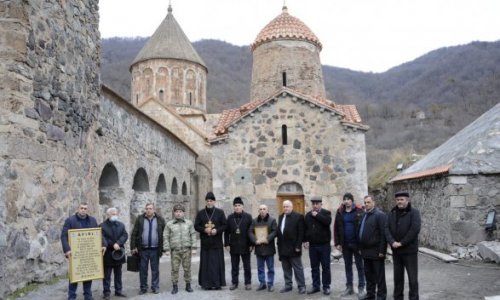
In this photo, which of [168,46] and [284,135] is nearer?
[284,135]

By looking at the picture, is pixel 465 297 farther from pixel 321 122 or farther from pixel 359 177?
pixel 321 122

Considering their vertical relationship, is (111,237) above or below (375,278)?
above

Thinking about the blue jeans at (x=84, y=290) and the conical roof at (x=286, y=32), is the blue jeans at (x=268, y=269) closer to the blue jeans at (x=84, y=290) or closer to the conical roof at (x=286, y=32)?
the blue jeans at (x=84, y=290)

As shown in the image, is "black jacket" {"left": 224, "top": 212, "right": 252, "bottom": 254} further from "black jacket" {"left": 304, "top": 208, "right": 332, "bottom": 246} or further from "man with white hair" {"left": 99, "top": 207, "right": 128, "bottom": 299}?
"man with white hair" {"left": 99, "top": 207, "right": 128, "bottom": 299}

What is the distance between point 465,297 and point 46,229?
19.7 ft

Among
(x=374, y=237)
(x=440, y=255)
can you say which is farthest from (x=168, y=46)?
(x=374, y=237)

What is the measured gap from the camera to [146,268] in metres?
6.72

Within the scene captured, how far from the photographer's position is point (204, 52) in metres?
66.3

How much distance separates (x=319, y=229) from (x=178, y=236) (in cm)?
211

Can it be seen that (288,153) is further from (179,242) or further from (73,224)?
(73,224)

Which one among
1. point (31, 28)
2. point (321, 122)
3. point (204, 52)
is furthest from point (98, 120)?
point (204, 52)

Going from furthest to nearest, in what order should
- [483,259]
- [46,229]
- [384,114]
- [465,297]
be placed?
[384,114]
[483,259]
[46,229]
[465,297]

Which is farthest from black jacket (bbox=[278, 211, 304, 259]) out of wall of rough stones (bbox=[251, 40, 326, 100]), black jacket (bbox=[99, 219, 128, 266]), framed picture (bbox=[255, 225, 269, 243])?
wall of rough stones (bbox=[251, 40, 326, 100])

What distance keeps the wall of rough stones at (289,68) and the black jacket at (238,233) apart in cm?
969
